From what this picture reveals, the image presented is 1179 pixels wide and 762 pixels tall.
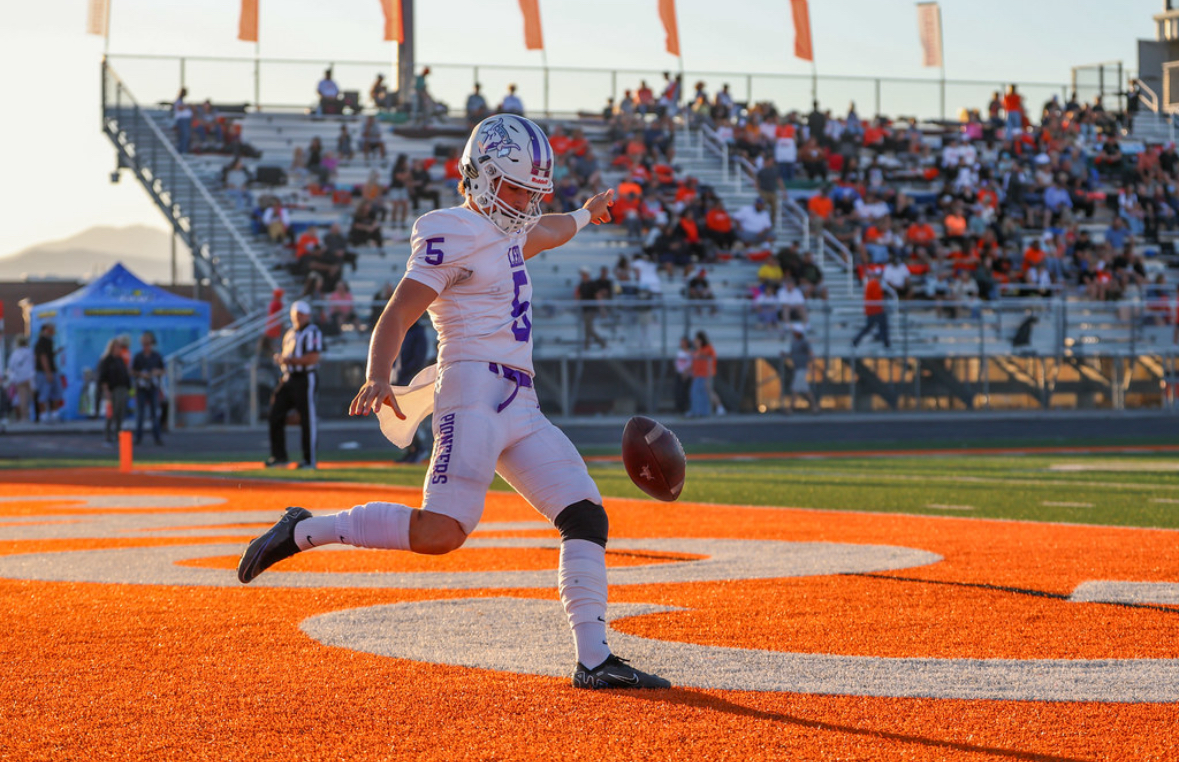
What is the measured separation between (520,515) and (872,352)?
1508 centimetres

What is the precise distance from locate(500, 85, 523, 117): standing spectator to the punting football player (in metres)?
26.2

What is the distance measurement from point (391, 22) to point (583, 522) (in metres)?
26.5

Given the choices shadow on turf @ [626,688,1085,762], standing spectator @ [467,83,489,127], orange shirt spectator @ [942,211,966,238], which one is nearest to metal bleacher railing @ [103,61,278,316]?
standing spectator @ [467,83,489,127]

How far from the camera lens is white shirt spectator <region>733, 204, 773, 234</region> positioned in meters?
27.7

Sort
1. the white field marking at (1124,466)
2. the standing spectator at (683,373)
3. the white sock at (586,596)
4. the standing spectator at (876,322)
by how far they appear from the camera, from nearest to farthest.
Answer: the white sock at (586,596) < the white field marking at (1124,466) < the standing spectator at (683,373) < the standing spectator at (876,322)

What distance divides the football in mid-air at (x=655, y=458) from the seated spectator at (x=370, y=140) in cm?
2493

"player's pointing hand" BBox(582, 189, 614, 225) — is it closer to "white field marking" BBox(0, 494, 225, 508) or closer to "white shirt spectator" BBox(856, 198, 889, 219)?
"white field marking" BBox(0, 494, 225, 508)

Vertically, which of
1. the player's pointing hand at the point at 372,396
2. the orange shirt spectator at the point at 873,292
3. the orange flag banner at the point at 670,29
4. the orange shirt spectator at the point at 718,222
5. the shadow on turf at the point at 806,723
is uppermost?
the orange flag banner at the point at 670,29

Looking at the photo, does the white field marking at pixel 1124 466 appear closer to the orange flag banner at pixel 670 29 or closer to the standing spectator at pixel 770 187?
the standing spectator at pixel 770 187

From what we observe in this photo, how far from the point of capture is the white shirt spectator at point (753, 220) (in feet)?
91.0

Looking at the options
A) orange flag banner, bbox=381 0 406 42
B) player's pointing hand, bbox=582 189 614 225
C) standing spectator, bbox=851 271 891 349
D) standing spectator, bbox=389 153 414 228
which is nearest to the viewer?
player's pointing hand, bbox=582 189 614 225

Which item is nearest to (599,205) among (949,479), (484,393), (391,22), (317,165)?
(484,393)

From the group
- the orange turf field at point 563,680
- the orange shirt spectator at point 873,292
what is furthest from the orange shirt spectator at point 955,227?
the orange turf field at point 563,680

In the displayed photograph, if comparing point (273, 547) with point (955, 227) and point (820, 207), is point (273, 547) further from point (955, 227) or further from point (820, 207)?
point (955, 227)
